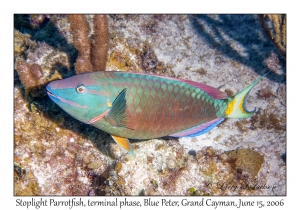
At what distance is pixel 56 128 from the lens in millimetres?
3463

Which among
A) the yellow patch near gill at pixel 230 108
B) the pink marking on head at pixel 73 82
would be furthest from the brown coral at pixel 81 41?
the yellow patch near gill at pixel 230 108

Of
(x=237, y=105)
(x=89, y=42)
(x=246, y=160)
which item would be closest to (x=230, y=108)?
(x=237, y=105)

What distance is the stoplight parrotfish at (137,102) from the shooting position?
99.5 inches

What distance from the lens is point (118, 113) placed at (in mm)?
2510

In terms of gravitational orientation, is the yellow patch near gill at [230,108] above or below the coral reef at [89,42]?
below

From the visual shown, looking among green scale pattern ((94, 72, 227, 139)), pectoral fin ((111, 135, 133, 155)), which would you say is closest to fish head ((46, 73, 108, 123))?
green scale pattern ((94, 72, 227, 139))

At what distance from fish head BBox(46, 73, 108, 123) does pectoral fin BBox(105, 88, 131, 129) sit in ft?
0.40

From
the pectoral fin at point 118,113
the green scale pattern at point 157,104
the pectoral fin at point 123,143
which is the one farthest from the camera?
the pectoral fin at point 123,143

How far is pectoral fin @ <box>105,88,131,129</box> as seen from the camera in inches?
96.9

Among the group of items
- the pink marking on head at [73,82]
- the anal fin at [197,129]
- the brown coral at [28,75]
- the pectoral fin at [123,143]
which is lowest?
the pectoral fin at [123,143]

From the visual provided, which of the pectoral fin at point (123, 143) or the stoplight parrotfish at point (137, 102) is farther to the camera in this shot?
the pectoral fin at point (123, 143)

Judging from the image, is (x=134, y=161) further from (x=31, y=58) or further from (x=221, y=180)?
(x=31, y=58)

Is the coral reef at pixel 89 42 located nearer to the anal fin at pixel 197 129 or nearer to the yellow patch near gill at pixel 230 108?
the anal fin at pixel 197 129
